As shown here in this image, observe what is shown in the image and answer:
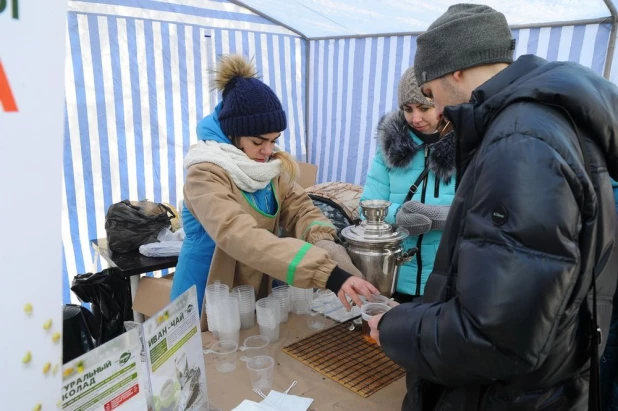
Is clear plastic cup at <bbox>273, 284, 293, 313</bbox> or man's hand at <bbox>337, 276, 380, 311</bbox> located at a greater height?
man's hand at <bbox>337, 276, 380, 311</bbox>

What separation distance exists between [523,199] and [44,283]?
78cm

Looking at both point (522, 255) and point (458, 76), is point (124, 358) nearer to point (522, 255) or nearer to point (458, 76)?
point (522, 255)

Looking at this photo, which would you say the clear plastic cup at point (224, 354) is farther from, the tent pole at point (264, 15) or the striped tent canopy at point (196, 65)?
the tent pole at point (264, 15)

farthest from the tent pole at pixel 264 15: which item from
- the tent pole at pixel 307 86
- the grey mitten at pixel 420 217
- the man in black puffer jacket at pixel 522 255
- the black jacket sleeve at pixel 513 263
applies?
the black jacket sleeve at pixel 513 263

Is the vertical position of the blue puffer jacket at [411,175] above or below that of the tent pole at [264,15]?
below

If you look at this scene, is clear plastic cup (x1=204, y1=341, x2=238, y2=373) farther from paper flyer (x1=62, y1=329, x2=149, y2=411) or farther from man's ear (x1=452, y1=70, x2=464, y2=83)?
man's ear (x1=452, y1=70, x2=464, y2=83)

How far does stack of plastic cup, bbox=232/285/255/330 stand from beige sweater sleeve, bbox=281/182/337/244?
0.37 metres

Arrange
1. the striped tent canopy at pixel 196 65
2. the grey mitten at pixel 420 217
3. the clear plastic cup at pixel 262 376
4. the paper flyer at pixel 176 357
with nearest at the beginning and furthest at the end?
the paper flyer at pixel 176 357
the clear plastic cup at pixel 262 376
the grey mitten at pixel 420 217
the striped tent canopy at pixel 196 65

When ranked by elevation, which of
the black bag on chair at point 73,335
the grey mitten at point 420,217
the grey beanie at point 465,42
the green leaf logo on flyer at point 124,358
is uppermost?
the grey beanie at point 465,42

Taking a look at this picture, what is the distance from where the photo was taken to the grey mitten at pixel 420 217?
2109mm

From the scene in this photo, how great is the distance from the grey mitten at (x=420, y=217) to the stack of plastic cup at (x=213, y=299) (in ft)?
3.10

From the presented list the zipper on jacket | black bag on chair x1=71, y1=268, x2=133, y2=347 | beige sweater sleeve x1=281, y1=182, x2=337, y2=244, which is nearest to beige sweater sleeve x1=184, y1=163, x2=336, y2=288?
beige sweater sleeve x1=281, y1=182, x2=337, y2=244

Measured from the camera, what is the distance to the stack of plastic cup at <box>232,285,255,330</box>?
1.73m

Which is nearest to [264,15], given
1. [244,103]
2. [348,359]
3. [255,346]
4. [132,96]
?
[132,96]
